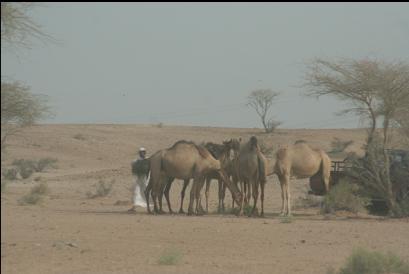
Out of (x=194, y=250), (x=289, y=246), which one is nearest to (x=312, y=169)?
(x=289, y=246)

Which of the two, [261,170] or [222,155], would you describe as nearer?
[261,170]

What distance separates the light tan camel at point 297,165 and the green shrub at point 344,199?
1.50 feet

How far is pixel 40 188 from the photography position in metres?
28.0

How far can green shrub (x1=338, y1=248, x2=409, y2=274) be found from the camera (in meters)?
12.2

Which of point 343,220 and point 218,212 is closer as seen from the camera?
point 343,220

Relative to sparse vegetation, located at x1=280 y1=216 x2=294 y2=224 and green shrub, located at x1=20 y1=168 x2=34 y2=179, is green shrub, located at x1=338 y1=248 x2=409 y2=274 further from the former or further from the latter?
green shrub, located at x1=20 y1=168 x2=34 y2=179

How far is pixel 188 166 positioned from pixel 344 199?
4.23 m

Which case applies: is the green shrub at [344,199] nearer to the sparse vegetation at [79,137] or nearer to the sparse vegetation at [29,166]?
the sparse vegetation at [29,166]

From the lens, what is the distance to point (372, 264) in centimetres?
1245

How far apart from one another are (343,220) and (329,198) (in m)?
1.61

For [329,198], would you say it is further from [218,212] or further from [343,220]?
[218,212]

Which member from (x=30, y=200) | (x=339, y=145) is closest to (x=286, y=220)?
(x=30, y=200)

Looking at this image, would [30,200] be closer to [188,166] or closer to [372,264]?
[188,166]

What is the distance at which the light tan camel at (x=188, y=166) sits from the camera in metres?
22.0
